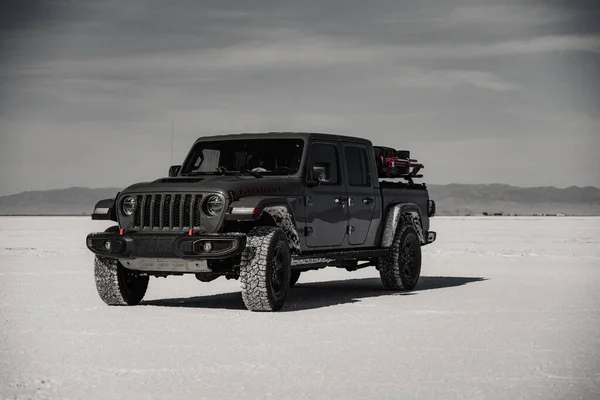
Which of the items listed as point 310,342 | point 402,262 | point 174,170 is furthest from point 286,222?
point 310,342

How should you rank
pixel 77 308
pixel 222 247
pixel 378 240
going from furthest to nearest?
1. pixel 378 240
2. pixel 77 308
3. pixel 222 247

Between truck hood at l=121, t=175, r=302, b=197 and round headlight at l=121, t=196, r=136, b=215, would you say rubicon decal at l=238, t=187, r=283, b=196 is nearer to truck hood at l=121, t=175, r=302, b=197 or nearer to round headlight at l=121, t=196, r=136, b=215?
truck hood at l=121, t=175, r=302, b=197

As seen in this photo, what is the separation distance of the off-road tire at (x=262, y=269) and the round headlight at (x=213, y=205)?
45 centimetres

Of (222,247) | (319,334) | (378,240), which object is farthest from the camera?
(378,240)

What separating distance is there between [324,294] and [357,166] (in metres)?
1.86

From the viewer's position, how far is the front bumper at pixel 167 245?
456 inches

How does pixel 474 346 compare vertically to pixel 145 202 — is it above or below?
below

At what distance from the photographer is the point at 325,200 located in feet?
43.5

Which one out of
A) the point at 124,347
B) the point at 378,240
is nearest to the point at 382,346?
the point at 124,347

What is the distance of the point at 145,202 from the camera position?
40.4 feet

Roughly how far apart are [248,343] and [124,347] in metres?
1.08

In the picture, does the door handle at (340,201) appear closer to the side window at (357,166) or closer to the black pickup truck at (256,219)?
the black pickup truck at (256,219)

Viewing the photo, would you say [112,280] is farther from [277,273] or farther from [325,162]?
[325,162]

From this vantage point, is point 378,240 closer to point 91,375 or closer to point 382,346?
point 382,346
